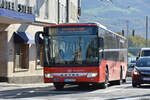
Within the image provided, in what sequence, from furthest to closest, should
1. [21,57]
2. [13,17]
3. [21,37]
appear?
[21,57] < [21,37] < [13,17]

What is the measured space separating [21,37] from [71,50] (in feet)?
41.7

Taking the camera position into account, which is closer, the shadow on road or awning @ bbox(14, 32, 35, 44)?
the shadow on road

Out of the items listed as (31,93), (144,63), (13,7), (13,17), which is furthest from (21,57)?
(31,93)

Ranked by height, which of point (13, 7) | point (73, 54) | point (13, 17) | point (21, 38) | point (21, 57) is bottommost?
point (21, 57)

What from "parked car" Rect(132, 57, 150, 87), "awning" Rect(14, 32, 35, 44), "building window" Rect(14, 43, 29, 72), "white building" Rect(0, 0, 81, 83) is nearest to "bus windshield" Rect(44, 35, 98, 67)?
"parked car" Rect(132, 57, 150, 87)

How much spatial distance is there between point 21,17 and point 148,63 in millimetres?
8582

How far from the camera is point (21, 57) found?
36.1m

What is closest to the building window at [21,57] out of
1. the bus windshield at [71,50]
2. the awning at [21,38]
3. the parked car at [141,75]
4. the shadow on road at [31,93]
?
the awning at [21,38]

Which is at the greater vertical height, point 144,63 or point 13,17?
point 13,17

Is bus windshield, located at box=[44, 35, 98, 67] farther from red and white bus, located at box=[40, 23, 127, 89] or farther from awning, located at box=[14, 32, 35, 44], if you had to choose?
awning, located at box=[14, 32, 35, 44]

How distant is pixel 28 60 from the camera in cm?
3669

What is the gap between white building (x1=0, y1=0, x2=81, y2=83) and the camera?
31.0 metres

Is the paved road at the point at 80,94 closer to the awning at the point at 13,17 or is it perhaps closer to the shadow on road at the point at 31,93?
the shadow on road at the point at 31,93

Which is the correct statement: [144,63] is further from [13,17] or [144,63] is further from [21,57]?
[21,57]
